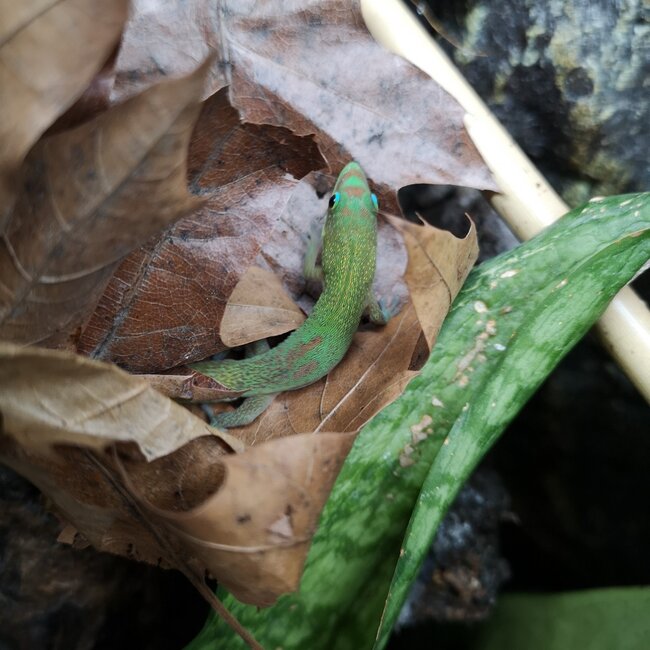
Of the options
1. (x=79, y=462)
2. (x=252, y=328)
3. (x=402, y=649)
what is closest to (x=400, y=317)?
(x=252, y=328)

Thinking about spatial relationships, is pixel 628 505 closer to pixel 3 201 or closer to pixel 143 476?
pixel 143 476

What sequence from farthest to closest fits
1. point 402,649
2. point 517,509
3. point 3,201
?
point 517,509, point 402,649, point 3,201

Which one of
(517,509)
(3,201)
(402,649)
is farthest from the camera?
(517,509)

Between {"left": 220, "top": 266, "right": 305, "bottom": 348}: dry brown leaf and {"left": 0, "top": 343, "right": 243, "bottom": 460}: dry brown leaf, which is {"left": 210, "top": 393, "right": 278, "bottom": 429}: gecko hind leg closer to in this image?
{"left": 220, "top": 266, "right": 305, "bottom": 348}: dry brown leaf

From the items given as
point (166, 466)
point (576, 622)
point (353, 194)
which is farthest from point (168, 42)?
point (576, 622)

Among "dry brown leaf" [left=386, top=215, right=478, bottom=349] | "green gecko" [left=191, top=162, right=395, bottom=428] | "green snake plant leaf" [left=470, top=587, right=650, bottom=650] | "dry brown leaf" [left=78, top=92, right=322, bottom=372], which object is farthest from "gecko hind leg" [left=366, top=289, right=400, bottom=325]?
"green snake plant leaf" [left=470, top=587, right=650, bottom=650]

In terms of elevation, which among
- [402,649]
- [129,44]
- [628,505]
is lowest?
[402,649]

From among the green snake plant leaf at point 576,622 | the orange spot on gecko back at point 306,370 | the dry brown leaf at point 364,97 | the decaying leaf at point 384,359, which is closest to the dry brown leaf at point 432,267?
the decaying leaf at point 384,359
